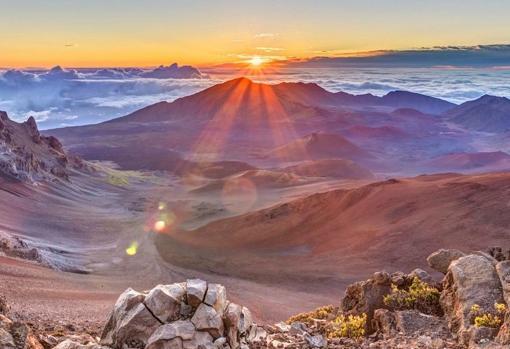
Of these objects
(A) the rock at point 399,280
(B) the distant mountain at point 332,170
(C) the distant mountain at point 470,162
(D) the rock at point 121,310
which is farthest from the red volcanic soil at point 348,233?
(C) the distant mountain at point 470,162

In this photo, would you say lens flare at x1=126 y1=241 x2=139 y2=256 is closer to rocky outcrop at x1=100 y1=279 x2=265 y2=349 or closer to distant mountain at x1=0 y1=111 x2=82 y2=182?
distant mountain at x1=0 y1=111 x2=82 y2=182

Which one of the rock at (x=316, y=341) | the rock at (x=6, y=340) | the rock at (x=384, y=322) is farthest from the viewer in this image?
the rock at (x=384, y=322)

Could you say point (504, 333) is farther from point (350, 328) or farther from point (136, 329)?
point (136, 329)

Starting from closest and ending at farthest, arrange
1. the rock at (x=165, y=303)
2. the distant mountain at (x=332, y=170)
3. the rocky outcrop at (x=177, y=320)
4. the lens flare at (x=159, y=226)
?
1. the rocky outcrop at (x=177, y=320)
2. the rock at (x=165, y=303)
3. the lens flare at (x=159, y=226)
4. the distant mountain at (x=332, y=170)

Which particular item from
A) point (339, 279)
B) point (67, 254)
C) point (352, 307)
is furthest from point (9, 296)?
point (67, 254)

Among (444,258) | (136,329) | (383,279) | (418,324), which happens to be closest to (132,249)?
(444,258)

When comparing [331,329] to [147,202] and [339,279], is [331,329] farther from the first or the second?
[147,202]

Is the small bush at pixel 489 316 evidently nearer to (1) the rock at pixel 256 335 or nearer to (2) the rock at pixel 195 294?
(1) the rock at pixel 256 335
